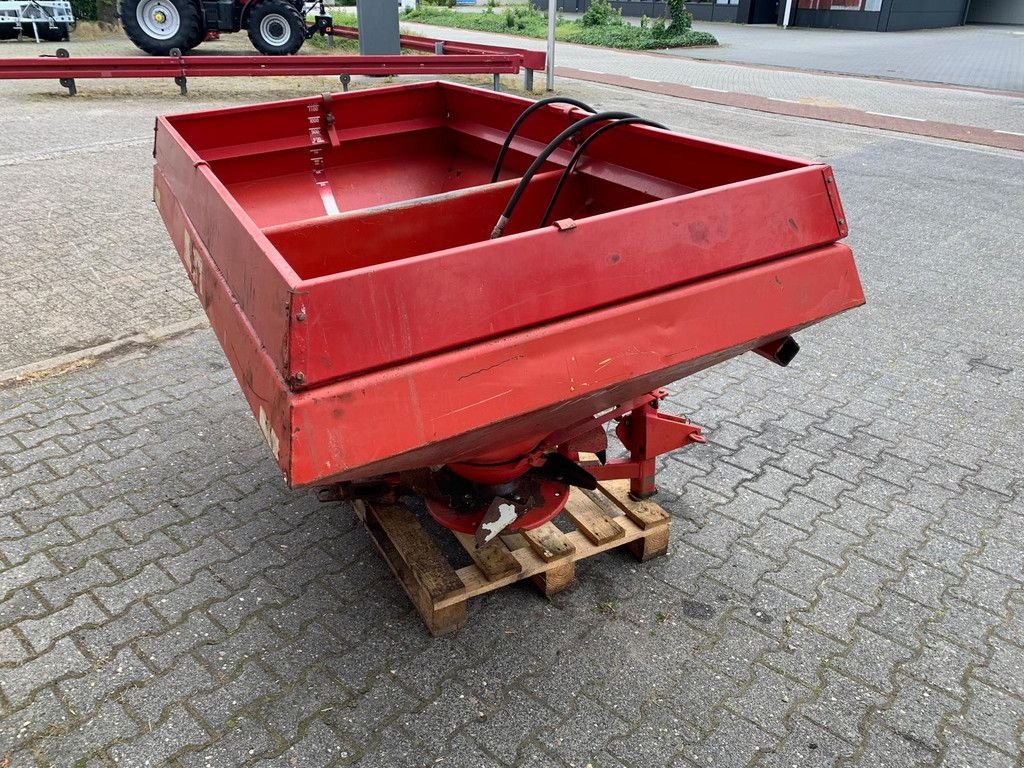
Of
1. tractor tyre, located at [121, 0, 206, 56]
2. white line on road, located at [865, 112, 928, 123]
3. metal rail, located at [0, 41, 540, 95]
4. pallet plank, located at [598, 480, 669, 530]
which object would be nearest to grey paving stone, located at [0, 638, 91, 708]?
pallet plank, located at [598, 480, 669, 530]

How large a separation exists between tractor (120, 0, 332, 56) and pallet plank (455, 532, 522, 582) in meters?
13.1

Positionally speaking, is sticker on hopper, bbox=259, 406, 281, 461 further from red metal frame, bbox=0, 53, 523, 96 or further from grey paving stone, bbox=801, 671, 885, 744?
red metal frame, bbox=0, 53, 523, 96

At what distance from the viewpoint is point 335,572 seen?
2822 millimetres

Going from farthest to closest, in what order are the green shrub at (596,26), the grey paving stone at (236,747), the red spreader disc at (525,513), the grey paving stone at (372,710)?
the green shrub at (596,26) → the red spreader disc at (525,513) → the grey paving stone at (372,710) → the grey paving stone at (236,747)

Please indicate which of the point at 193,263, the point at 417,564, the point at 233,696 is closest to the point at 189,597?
the point at 233,696

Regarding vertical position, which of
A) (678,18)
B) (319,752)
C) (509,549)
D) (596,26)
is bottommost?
(319,752)

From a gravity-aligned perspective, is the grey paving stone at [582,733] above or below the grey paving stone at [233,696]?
below

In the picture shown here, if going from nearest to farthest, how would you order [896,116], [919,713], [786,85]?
1. [919,713]
2. [896,116]
3. [786,85]

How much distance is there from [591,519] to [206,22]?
1379cm

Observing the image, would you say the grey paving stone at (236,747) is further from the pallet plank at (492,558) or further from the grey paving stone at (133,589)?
the pallet plank at (492,558)

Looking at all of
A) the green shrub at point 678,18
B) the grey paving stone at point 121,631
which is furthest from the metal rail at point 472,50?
the grey paving stone at point 121,631

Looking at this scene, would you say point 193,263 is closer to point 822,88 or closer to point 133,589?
point 133,589

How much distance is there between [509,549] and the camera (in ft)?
8.89

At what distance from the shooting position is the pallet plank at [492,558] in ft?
8.45
